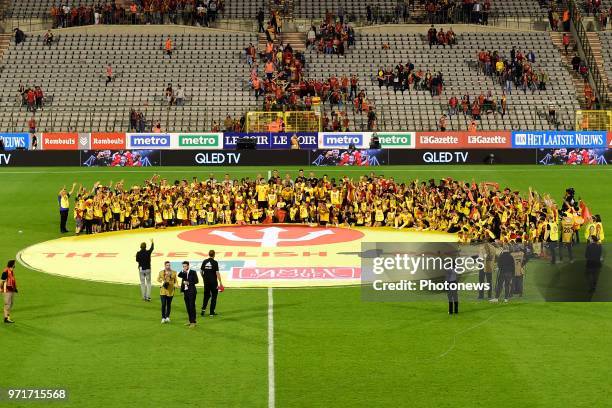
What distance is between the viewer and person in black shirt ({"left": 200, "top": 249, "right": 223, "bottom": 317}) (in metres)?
21.5

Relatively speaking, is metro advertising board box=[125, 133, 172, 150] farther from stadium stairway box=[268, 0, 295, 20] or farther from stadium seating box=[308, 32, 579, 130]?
stadium stairway box=[268, 0, 295, 20]

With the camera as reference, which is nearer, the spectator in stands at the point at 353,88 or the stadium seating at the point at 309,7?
the spectator in stands at the point at 353,88

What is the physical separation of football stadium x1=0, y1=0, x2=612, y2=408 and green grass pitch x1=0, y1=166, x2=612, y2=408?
8 centimetres

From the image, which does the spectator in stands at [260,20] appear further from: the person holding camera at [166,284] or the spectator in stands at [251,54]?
the person holding camera at [166,284]

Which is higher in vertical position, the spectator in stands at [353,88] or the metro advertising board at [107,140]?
the spectator in stands at [353,88]

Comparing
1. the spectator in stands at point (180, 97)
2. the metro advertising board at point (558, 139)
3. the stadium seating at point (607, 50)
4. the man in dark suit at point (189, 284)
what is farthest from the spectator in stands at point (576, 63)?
the man in dark suit at point (189, 284)

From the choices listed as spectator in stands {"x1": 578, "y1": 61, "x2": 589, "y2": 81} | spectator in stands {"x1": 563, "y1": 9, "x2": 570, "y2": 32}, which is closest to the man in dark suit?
spectator in stands {"x1": 578, "y1": 61, "x2": 589, "y2": 81}

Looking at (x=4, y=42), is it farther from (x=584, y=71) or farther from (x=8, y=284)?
(x=8, y=284)

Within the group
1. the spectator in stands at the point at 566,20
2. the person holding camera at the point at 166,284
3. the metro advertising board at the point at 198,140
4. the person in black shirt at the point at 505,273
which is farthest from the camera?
the spectator in stands at the point at 566,20

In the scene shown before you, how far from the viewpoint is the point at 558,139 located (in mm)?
54531

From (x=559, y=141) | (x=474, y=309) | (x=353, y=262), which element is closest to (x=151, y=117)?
(x=559, y=141)

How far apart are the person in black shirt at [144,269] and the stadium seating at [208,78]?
33.6 m

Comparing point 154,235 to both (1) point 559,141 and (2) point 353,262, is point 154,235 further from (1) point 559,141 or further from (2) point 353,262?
(1) point 559,141

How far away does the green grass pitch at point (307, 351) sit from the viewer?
16.7 metres
